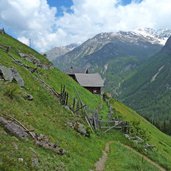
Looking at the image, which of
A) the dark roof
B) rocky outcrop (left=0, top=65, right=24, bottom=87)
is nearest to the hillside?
rocky outcrop (left=0, top=65, right=24, bottom=87)

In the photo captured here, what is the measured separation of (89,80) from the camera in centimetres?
11306

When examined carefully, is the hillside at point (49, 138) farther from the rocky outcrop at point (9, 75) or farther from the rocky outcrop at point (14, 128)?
the rocky outcrop at point (9, 75)

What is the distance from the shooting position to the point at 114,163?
37.9 meters

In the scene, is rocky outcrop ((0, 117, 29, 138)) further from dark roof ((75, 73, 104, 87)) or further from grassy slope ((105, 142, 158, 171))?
dark roof ((75, 73, 104, 87))

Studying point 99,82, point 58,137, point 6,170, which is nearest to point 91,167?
point 58,137

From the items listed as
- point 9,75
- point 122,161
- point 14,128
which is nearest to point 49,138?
point 14,128

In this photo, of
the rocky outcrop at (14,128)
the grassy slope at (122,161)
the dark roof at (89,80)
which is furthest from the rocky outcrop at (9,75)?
the dark roof at (89,80)

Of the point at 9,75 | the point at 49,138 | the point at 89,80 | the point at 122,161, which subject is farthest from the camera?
the point at 89,80

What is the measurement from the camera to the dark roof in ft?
361

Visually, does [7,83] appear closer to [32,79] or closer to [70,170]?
[32,79]

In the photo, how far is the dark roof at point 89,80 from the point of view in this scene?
109963 millimetres

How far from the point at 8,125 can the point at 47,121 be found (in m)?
9.42

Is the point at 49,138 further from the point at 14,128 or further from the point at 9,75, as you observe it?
the point at 9,75

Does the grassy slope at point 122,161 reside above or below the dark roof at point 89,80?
below
